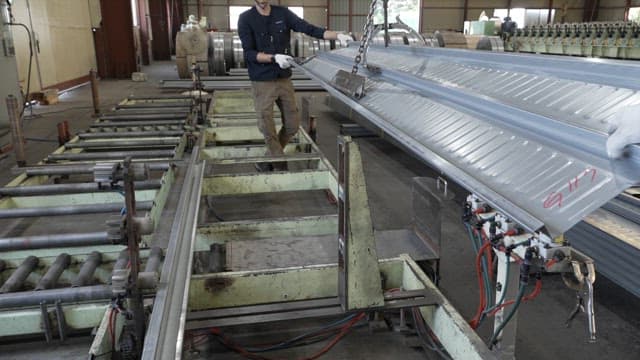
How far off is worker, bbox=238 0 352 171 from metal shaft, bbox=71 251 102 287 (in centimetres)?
171

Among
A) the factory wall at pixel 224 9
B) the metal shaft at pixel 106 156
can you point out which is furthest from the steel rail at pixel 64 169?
the factory wall at pixel 224 9

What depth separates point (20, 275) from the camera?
1.94 m

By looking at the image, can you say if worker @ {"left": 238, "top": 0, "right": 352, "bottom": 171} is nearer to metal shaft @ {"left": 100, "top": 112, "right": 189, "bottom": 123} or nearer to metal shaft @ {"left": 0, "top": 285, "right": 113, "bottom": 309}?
metal shaft @ {"left": 100, "top": 112, "right": 189, "bottom": 123}

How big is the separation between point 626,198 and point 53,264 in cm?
262

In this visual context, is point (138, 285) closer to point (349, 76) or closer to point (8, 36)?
point (349, 76)

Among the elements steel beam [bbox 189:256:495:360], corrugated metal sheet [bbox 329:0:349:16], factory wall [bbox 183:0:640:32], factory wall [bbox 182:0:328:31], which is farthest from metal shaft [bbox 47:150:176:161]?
corrugated metal sheet [bbox 329:0:349:16]

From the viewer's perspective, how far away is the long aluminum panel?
1.10 meters

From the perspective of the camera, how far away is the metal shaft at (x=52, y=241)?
80.1 inches

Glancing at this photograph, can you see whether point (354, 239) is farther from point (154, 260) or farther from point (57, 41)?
point (57, 41)

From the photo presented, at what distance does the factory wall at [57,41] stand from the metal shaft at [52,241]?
582 centimetres

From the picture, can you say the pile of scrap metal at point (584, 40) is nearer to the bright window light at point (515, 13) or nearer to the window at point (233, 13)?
the bright window light at point (515, 13)

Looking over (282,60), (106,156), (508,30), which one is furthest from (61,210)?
(508,30)

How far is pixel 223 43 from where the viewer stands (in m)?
9.47

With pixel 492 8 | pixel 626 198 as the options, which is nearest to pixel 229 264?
pixel 626 198
